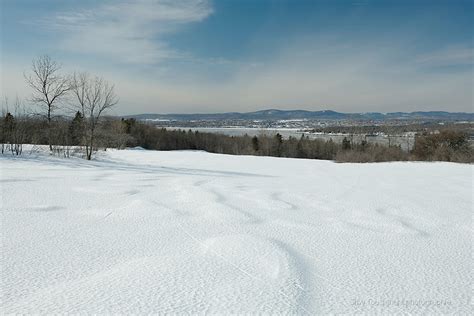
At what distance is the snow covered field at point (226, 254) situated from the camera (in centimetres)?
214

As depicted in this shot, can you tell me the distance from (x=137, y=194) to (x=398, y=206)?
4.17 meters

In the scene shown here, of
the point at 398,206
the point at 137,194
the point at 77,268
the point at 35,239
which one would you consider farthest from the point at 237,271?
the point at 398,206

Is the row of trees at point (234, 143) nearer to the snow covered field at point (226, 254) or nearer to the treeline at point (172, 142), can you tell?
the treeline at point (172, 142)

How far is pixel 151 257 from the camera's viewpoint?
9.25 ft

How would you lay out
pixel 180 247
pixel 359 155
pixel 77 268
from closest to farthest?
1. pixel 77 268
2. pixel 180 247
3. pixel 359 155

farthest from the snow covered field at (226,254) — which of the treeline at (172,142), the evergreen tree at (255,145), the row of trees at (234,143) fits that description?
the evergreen tree at (255,145)

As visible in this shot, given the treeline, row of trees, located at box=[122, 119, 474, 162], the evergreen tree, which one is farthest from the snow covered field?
the evergreen tree

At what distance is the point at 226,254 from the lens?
2936 millimetres

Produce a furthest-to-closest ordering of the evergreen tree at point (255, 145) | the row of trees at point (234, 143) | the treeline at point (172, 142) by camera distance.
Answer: the evergreen tree at point (255, 145), the row of trees at point (234, 143), the treeline at point (172, 142)

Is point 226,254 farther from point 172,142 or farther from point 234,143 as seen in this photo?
point 234,143

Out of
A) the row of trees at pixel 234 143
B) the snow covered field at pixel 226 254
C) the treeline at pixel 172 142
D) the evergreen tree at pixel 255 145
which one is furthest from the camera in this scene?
the evergreen tree at pixel 255 145

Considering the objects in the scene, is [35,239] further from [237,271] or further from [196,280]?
[237,271]

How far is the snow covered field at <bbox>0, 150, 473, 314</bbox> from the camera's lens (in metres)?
2.14

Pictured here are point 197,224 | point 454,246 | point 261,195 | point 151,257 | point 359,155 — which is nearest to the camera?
point 151,257
